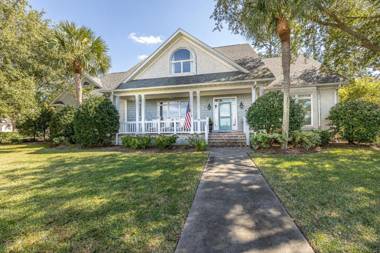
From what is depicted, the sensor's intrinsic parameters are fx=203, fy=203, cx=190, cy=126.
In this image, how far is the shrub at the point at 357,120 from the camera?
949 centimetres

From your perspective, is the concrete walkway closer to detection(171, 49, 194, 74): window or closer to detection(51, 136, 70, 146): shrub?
detection(171, 49, 194, 74): window

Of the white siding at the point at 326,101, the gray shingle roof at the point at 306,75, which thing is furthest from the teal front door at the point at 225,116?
the white siding at the point at 326,101

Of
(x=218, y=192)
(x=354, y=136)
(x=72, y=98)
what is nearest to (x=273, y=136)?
(x=354, y=136)

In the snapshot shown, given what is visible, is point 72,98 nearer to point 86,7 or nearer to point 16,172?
point 86,7

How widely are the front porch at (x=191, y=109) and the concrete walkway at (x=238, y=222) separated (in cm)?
706

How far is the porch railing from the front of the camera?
11.9 meters

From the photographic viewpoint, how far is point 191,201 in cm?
385

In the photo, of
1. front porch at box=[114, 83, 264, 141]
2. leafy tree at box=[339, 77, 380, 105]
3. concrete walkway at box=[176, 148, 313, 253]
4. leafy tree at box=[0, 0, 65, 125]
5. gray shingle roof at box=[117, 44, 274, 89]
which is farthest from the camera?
leafy tree at box=[339, 77, 380, 105]

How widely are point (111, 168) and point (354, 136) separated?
1107 centimetres

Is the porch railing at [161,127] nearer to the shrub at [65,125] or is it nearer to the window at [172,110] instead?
the window at [172,110]

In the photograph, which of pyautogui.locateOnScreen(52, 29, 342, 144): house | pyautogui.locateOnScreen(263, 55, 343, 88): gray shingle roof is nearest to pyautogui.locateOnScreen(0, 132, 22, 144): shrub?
pyautogui.locateOnScreen(52, 29, 342, 144): house

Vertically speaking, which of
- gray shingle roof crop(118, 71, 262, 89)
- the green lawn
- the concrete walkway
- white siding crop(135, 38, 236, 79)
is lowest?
the concrete walkway

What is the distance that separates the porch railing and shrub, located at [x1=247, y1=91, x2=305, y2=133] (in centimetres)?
301

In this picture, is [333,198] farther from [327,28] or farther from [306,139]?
[327,28]
